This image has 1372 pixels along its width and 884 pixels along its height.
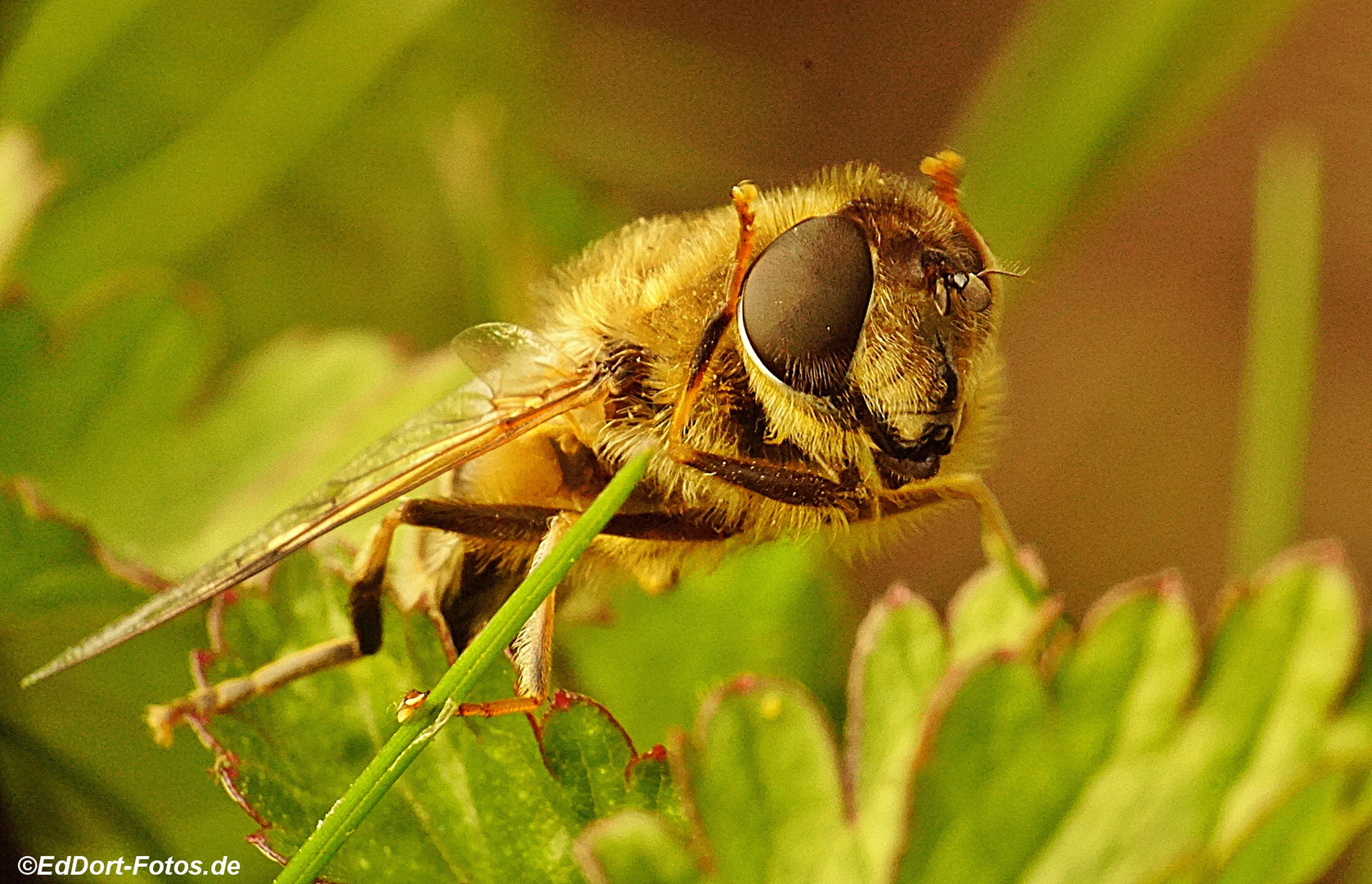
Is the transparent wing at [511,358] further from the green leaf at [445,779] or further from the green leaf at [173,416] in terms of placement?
the green leaf at [173,416]

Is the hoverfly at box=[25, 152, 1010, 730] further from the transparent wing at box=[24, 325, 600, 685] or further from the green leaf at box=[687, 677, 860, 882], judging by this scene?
the green leaf at box=[687, 677, 860, 882]

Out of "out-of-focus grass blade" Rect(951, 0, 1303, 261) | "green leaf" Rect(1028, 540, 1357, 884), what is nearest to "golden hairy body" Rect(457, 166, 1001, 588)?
"green leaf" Rect(1028, 540, 1357, 884)

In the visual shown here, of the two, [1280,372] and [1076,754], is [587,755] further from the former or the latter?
[1280,372]

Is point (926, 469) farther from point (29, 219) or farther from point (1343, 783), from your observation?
point (29, 219)

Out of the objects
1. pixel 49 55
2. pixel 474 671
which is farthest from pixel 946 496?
pixel 49 55

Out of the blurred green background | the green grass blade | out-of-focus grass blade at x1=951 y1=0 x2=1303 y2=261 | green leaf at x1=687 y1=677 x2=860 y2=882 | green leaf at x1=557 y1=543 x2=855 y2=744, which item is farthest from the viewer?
out-of-focus grass blade at x1=951 y1=0 x2=1303 y2=261

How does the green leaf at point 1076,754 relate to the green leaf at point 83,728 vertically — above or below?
above

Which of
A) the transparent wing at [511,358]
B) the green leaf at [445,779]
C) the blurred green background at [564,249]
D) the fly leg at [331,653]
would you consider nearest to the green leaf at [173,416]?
the blurred green background at [564,249]
